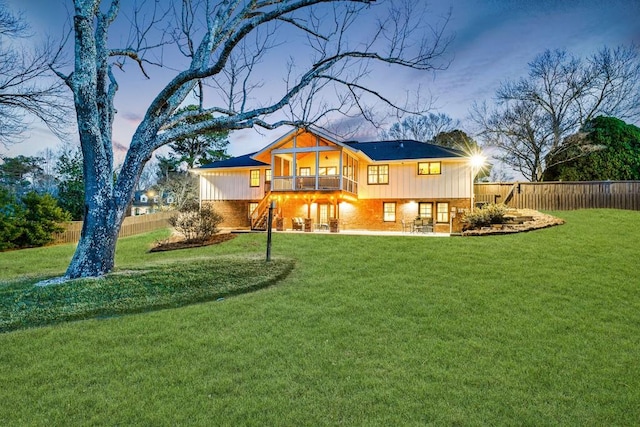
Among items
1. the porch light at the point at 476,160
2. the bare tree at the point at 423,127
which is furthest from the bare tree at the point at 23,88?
the bare tree at the point at 423,127

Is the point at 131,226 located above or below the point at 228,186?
below

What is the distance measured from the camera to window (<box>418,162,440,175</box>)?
19391 millimetres

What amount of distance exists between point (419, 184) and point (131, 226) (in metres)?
18.5

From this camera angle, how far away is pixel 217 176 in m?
22.7

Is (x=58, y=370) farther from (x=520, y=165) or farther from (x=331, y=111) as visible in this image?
(x=520, y=165)

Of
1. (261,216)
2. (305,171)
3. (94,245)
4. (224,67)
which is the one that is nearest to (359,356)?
(94,245)

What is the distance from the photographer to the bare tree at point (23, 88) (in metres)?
10.0

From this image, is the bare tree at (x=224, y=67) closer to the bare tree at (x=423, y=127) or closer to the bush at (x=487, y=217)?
the bush at (x=487, y=217)

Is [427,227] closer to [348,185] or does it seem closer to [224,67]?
[348,185]

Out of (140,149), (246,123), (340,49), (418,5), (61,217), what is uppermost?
(418,5)

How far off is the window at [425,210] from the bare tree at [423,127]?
641 inches

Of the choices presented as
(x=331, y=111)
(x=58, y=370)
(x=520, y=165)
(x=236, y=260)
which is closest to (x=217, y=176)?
(x=236, y=260)

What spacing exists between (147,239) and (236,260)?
982 centimetres

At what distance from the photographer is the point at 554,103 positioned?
2552 centimetres
